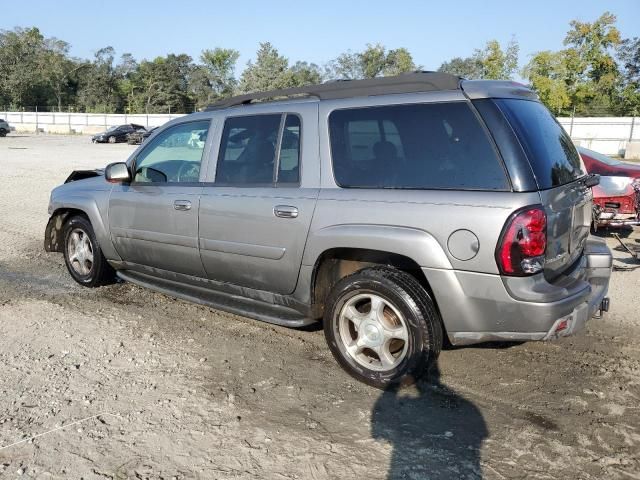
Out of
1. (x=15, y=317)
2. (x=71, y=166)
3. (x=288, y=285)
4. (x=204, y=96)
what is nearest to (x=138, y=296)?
(x=15, y=317)

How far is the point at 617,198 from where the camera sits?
26.5ft

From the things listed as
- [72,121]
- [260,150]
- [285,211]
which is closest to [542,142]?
[285,211]

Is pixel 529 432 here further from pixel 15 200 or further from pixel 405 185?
pixel 15 200

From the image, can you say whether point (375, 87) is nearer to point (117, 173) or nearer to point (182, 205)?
point (182, 205)

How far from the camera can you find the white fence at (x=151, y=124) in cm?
3506

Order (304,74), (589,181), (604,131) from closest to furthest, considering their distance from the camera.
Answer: (589,181), (604,131), (304,74)

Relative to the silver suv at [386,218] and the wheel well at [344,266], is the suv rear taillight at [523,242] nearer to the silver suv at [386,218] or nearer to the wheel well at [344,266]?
the silver suv at [386,218]

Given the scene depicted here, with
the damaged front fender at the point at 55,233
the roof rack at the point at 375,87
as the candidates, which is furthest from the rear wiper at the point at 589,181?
the damaged front fender at the point at 55,233

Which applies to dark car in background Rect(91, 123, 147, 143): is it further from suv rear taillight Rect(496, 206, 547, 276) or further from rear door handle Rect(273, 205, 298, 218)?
suv rear taillight Rect(496, 206, 547, 276)

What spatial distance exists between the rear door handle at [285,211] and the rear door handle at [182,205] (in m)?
0.94

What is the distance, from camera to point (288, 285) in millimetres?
4148

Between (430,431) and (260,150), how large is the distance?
2368 mm

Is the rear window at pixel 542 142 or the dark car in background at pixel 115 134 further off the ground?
the dark car in background at pixel 115 134

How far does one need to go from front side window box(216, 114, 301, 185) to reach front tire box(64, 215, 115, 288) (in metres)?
1.94
